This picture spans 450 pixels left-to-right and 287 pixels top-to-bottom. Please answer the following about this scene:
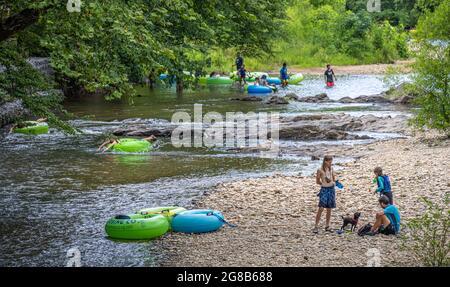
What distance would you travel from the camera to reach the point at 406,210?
Result: 13.4m

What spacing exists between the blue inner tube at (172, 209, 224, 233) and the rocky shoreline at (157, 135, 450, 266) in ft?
0.58

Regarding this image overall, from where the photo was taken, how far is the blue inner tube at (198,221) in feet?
42.3

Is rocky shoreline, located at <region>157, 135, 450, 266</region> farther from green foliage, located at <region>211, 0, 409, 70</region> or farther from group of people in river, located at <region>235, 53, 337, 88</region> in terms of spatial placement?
green foliage, located at <region>211, 0, 409, 70</region>

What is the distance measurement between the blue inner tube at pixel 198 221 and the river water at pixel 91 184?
2.63 feet

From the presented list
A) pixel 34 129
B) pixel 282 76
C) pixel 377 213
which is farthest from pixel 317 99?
pixel 377 213

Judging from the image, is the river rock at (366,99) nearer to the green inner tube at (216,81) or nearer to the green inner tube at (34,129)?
the green inner tube at (216,81)

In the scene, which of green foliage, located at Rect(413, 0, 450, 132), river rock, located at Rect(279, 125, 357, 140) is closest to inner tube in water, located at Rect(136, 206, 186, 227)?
green foliage, located at Rect(413, 0, 450, 132)

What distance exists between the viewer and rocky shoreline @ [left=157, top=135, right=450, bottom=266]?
36.2 ft

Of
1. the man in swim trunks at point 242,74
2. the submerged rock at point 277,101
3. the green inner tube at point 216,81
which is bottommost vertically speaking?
the submerged rock at point 277,101

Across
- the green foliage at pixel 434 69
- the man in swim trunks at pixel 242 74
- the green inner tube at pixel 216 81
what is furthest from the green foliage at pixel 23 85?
the green inner tube at pixel 216 81

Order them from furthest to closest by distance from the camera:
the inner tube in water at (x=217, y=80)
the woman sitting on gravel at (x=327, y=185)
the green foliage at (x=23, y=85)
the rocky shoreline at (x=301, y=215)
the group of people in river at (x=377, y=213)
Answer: the inner tube in water at (x=217, y=80)
the green foliage at (x=23, y=85)
the woman sitting on gravel at (x=327, y=185)
the group of people in river at (x=377, y=213)
the rocky shoreline at (x=301, y=215)
